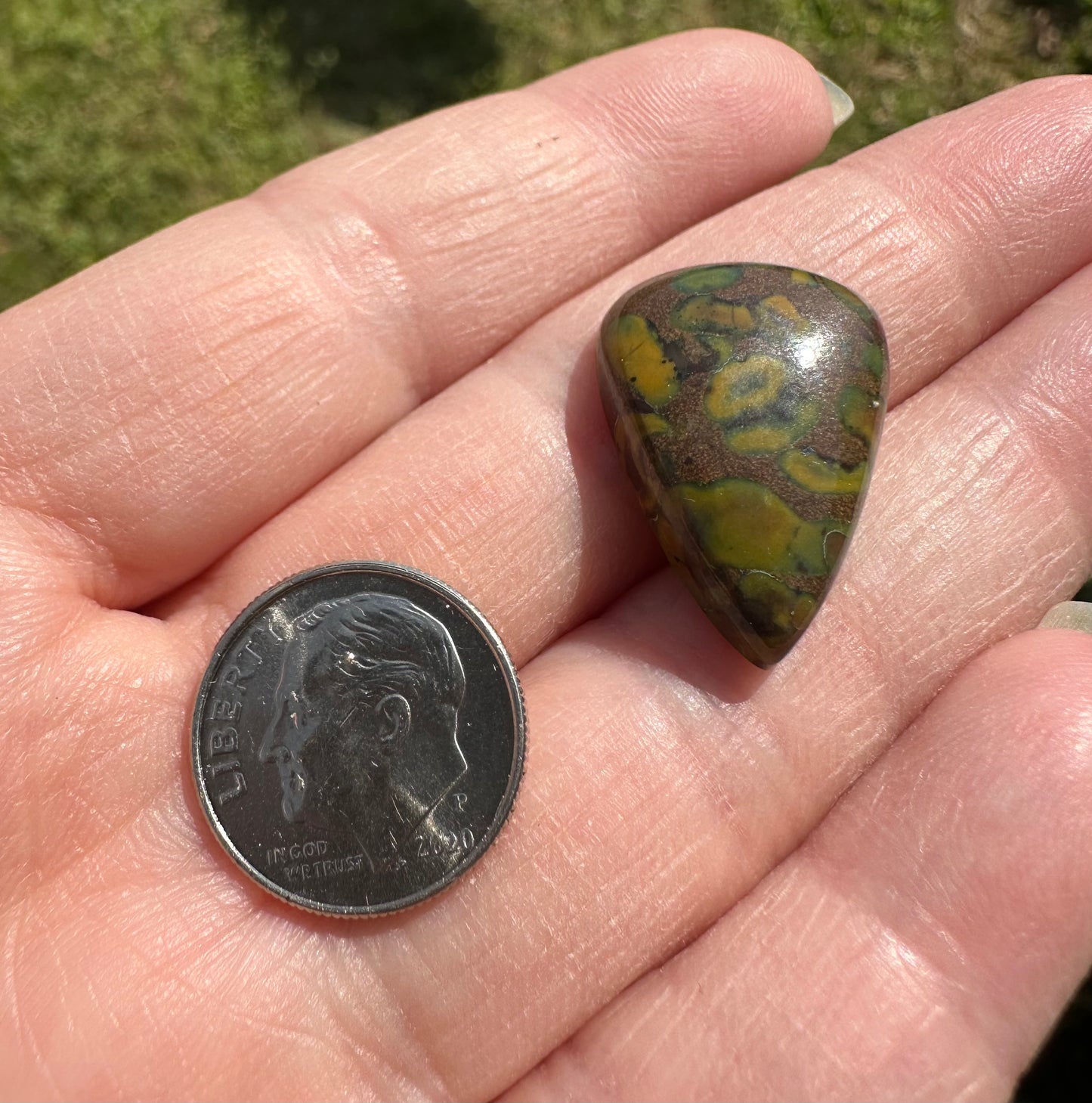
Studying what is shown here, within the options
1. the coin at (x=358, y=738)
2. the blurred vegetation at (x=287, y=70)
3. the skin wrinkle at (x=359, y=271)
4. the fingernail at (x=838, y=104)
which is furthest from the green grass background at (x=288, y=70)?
the coin at (x=358, y=738)

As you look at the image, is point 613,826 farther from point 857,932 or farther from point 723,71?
point 723,71

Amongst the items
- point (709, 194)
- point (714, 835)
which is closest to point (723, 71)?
point (709, 194)

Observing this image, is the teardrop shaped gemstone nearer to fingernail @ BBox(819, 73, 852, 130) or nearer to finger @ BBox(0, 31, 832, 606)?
finger @ BBox(0, 31, 832, 606)

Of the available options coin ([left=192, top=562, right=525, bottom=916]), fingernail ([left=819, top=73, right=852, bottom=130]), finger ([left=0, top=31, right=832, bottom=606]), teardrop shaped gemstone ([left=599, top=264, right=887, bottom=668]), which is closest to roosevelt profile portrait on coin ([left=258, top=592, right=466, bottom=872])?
coin ([left=192, top=562, right=525, bottom=916])

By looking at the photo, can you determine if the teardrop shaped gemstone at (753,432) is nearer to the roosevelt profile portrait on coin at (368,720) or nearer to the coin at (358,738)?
the coin at (358,738)

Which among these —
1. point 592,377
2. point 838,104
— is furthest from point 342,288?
point 838,104

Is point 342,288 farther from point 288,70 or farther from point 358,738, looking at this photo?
point 288,70
